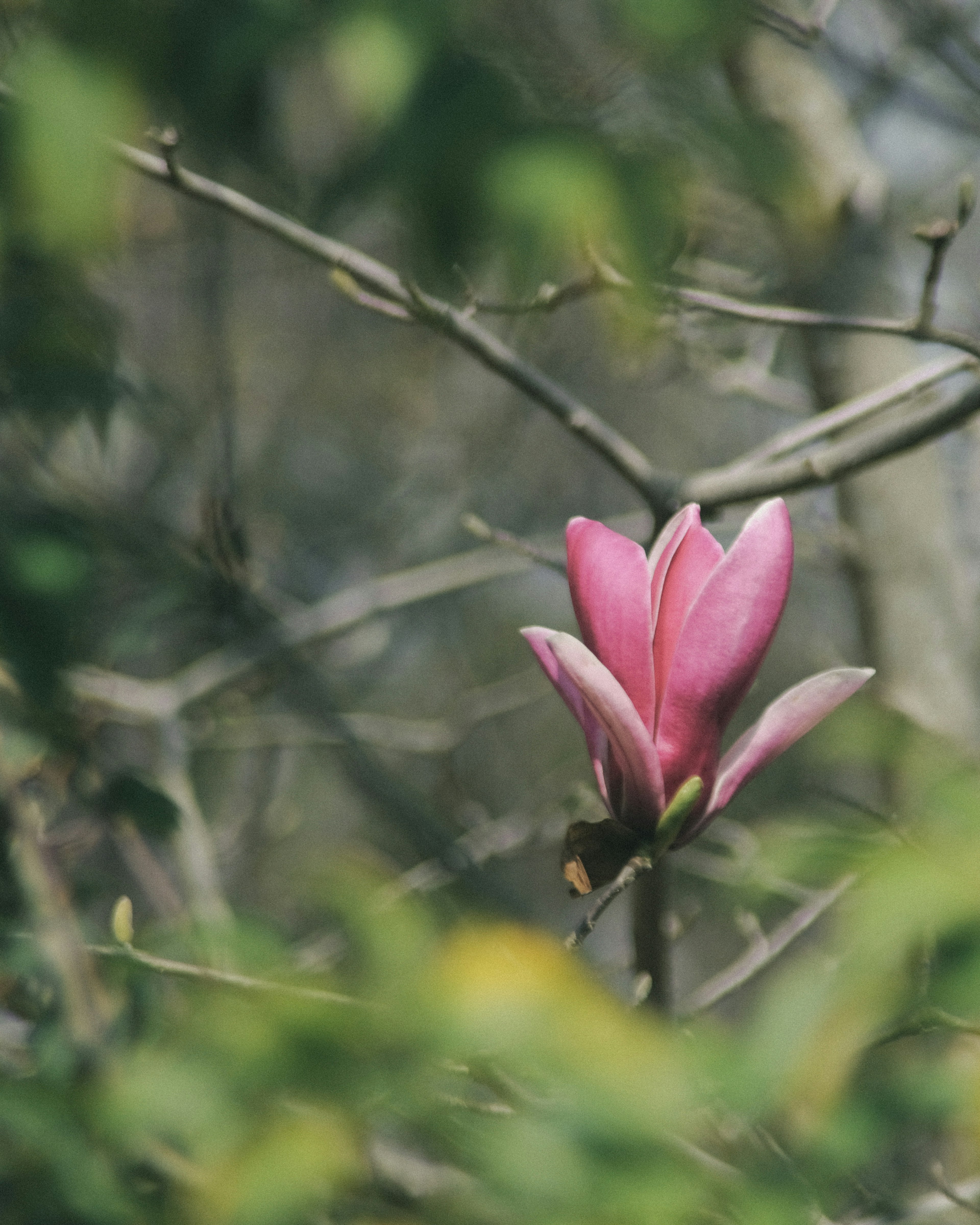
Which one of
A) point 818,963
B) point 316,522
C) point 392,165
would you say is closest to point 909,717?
point 818,963

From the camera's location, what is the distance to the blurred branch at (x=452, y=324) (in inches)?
35.3

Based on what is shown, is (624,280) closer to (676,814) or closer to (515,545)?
(515,545)

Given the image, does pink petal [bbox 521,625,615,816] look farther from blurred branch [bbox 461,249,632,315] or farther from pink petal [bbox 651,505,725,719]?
blurred branch [bbox 461,249,632,315]

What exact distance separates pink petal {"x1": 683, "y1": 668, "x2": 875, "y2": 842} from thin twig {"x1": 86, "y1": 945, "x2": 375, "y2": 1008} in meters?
0.24

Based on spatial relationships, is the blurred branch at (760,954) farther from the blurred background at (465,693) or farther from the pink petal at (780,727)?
the pink petal at (780,727)

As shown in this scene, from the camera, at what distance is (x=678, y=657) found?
2.27ft

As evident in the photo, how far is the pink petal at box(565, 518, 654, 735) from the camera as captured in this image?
677 mm

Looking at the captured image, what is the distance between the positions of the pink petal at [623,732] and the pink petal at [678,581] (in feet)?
0.12

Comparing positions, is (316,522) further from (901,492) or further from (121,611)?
(901,492)

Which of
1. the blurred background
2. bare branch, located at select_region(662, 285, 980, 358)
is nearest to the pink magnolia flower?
the blurred background

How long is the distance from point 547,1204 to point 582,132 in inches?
25.9

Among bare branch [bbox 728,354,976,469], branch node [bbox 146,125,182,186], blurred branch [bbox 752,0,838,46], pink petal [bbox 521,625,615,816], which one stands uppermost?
blurred branch [bbox 752,0,838,46]

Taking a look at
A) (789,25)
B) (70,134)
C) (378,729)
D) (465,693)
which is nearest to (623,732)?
(70,134)

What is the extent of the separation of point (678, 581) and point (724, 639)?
5 cm
